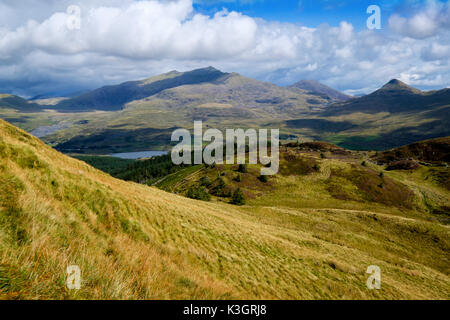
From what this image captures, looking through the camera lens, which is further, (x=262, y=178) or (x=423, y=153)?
(x=423, y=153)

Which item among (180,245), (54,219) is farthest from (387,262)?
(54,219)

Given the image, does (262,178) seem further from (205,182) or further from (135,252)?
(135,252)

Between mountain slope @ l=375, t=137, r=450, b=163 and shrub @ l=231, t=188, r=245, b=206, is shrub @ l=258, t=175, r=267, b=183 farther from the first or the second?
mountain slope @ l=375, t=137, r=450, b=163

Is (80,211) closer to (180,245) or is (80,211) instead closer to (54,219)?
(54,219)

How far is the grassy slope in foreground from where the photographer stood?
608cm

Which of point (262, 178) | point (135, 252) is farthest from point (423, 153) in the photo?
point (135, 252)

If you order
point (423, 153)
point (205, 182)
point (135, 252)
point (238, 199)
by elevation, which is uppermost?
point (135, 252)

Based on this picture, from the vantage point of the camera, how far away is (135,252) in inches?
377

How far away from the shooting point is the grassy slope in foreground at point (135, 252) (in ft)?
20.0

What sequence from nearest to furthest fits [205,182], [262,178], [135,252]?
[135,252]
[205,182]
[262,178]

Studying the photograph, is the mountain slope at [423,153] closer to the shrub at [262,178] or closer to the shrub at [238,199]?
the shrub at [262,178]

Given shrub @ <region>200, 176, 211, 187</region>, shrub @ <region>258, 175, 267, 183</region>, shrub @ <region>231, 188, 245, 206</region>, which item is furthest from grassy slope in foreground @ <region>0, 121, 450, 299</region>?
shrub @ <region>200, 176, 211, 187</region>
